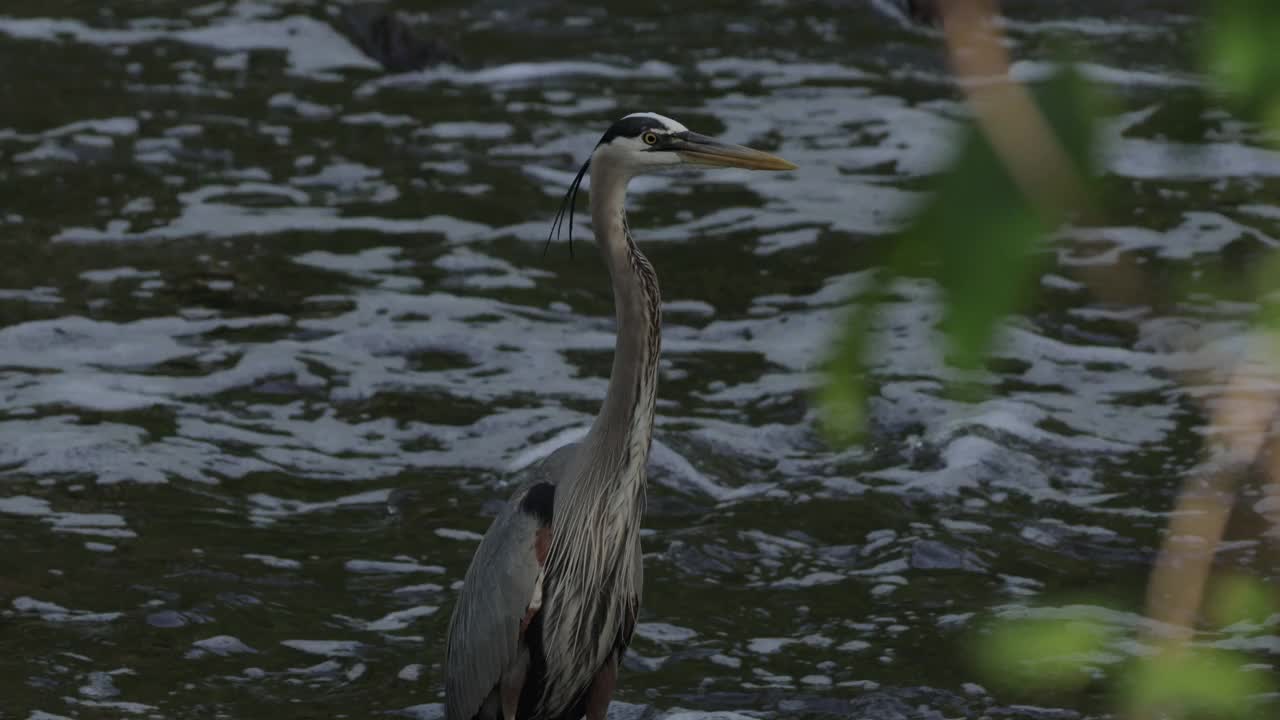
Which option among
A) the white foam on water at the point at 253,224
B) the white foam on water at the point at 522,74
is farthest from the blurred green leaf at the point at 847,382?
the white foam on water at the point at 522,74

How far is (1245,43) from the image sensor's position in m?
0.99

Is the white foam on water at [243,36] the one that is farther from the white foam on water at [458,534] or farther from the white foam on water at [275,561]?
the white foam on water at [275,561]

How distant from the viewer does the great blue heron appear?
183 inches

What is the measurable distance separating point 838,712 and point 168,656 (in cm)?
207

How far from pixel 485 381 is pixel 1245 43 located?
750 cm

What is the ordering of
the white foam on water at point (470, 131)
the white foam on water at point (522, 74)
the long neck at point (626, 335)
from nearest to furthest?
the long neck at point (626, 335) < the white foam on water at point (470, 131) < the white foam on water at point (522, 74)

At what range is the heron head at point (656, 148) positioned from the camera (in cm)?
472

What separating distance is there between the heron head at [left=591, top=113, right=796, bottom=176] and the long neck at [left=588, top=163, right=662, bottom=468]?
5cm

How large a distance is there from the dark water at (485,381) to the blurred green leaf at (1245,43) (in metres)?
2.84

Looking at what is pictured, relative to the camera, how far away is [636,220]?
10094 millimetres

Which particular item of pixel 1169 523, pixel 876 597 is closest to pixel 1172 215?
pixel 1169 523

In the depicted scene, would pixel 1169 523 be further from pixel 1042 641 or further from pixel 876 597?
pixel 1042 641

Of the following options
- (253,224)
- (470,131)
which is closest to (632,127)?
(253,224)

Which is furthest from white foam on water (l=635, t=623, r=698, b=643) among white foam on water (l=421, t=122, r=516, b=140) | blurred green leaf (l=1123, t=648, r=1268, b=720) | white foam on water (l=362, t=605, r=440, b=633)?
white foam on water (l=421, t=122, r=516, b=140)
